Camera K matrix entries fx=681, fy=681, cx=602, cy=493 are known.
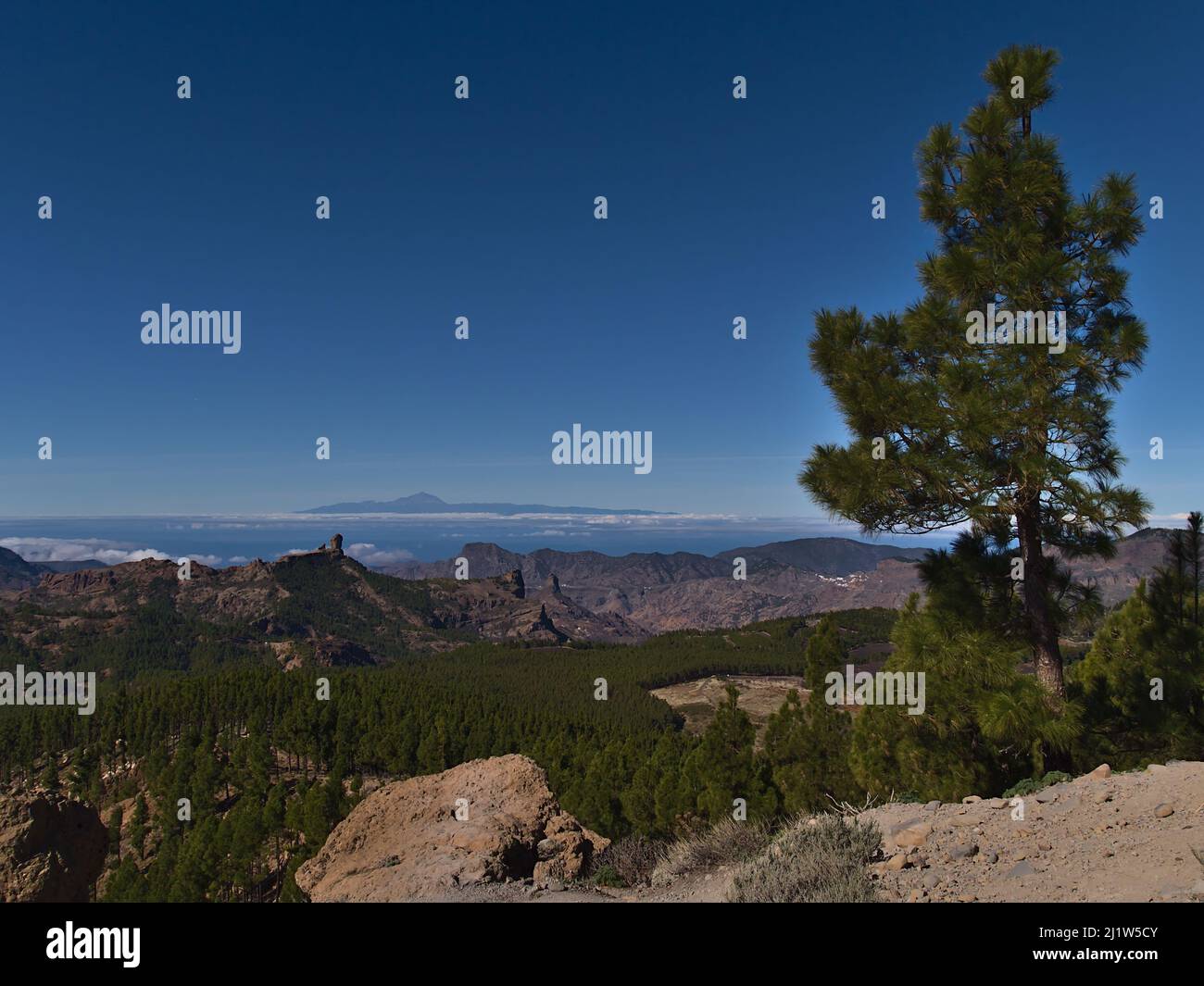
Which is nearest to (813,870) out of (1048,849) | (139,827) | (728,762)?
(1048,849)

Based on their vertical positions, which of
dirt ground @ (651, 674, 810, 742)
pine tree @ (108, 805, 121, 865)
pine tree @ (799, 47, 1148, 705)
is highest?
pine tree @ (799, 47, 1148, 705)

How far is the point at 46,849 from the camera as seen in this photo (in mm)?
16672

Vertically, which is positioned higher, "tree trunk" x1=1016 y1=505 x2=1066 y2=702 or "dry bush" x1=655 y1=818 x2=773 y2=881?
"tree trunk" x1=1016 y1=505 x2=1066 y2=702

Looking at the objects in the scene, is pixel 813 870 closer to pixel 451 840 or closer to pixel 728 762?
pixel 451 840

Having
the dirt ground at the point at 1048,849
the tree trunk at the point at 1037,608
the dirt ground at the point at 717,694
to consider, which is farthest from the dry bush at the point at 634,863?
the dirt ground at the point at 717,694

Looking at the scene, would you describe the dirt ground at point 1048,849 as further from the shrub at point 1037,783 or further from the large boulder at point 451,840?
the large boulder at point 451,840

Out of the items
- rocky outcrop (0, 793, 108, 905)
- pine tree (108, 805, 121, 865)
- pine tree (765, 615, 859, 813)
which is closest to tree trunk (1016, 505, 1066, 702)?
pine tree (765, 615, 859, 813)

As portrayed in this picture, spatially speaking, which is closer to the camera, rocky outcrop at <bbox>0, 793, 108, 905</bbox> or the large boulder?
rocky outcrop at <bbox>0, 793, 108, 905</bbox>

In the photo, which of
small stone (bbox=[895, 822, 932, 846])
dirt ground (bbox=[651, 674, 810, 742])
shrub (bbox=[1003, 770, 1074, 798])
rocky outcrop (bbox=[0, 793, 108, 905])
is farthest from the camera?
dirt ground (bbox=[651, 674, 810, 742])

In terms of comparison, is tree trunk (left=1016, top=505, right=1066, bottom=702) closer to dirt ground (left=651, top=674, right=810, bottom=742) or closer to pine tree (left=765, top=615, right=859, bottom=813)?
pine tree (left=765, top=615, right=859, bottom=813)

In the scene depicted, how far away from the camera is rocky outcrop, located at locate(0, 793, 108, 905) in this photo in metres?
16.0

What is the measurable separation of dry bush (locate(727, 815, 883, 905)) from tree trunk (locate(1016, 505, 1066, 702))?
224 inches

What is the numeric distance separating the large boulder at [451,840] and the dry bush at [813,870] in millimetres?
8061
